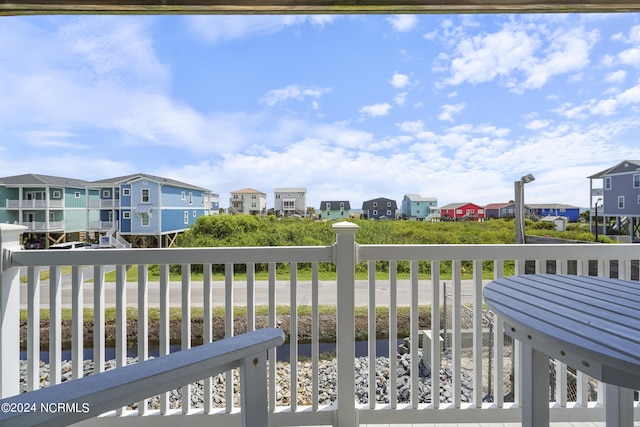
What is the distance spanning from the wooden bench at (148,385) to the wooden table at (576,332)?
2.56ft

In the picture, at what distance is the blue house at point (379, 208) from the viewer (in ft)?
7.64

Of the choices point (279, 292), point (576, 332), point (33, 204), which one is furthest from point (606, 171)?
point (33, 204)

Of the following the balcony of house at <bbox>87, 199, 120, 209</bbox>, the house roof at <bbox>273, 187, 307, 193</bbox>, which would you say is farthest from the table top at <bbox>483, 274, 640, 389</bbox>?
the balcony of house at <bbox>87, 199, 120, 209</bbox>

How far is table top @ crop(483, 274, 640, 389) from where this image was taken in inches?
29.8

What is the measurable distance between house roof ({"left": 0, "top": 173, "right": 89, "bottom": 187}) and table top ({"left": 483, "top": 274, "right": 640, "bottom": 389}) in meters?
2.67

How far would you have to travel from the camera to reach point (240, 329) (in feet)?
7.00

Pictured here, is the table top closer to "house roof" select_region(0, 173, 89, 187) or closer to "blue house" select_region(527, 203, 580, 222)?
"blue house" select_region(527, 203, 580, 222)

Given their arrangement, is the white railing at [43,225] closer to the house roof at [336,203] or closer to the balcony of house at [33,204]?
the balcony of house at [33,204]

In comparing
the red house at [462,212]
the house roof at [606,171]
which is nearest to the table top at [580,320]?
the red house at [462,212]

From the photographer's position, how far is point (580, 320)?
92 centimetres

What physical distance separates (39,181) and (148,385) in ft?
7.28

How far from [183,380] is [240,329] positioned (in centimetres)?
150

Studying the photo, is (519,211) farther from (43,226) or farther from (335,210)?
(43,226)

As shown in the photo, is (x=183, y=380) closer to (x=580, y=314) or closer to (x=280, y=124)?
(x=580, y=314)
